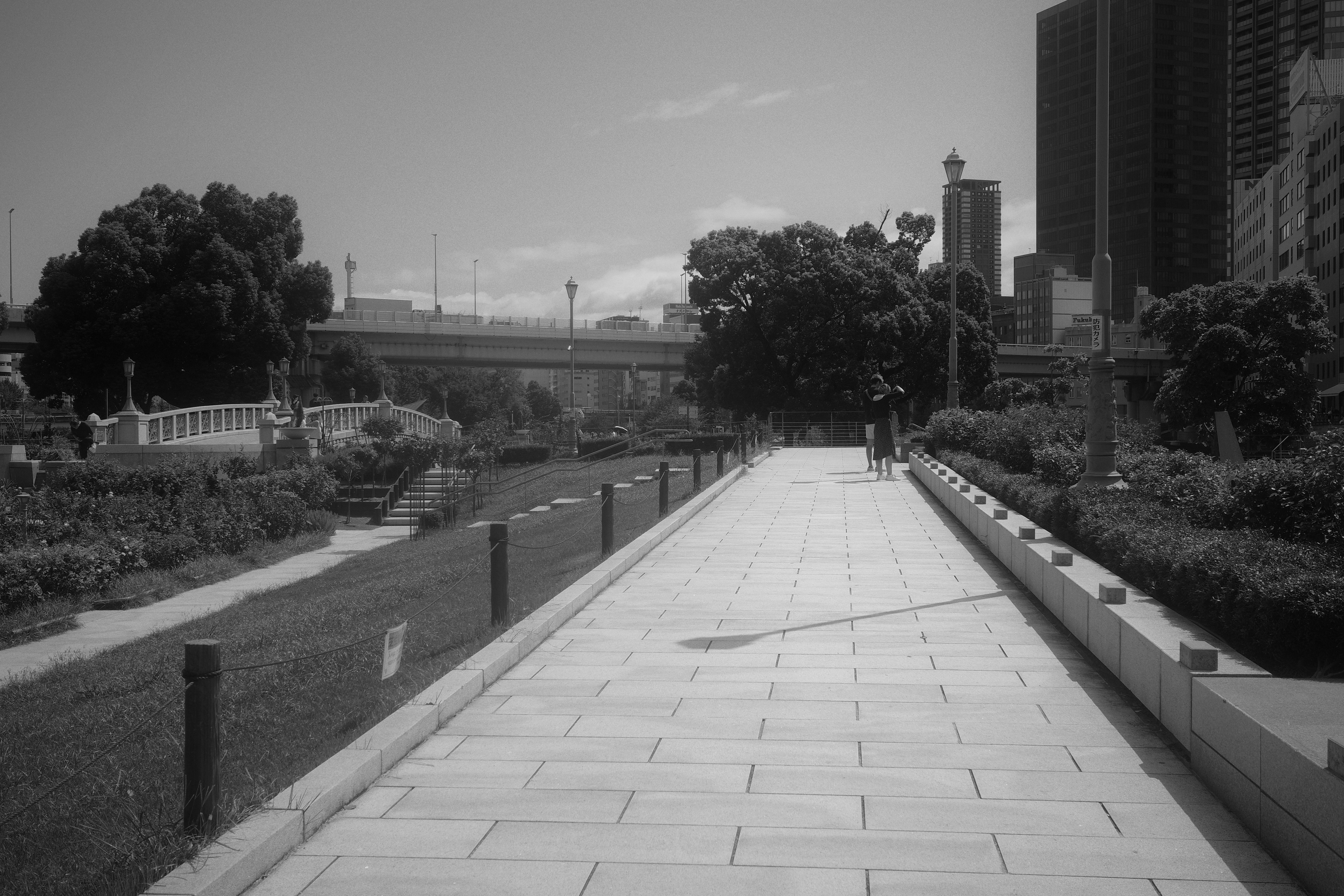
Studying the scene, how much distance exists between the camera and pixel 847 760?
5828 mm

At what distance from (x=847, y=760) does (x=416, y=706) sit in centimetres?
235

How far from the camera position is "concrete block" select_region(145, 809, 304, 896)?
4.02 m

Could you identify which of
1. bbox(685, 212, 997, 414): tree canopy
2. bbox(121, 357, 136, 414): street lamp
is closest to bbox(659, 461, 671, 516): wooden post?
bbox(121, 357, 136, 414): street lamp

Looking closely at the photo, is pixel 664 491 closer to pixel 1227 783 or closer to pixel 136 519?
pixel 136 519

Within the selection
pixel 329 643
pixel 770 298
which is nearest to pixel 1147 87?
pixel 770 298

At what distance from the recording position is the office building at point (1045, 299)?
156 meters

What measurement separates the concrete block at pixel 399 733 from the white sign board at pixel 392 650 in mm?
240

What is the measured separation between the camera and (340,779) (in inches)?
204

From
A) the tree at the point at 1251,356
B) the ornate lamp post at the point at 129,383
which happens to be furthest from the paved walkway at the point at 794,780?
the tree at the point at 1251,356

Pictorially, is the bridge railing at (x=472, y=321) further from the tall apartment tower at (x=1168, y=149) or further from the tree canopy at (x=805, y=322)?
the tall apartment tower at (x=1168, y=149)

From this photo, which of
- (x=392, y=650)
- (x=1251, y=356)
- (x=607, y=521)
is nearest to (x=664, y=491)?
(x=607, y=521)

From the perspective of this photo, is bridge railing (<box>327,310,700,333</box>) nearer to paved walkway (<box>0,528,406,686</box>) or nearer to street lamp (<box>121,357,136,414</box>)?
street lamp (<box>121,357,136,414</box>)

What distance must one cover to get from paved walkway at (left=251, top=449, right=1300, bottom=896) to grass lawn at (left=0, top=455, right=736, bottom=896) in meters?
0.48

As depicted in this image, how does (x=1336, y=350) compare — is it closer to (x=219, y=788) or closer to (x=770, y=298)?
(x=770, y=298)
